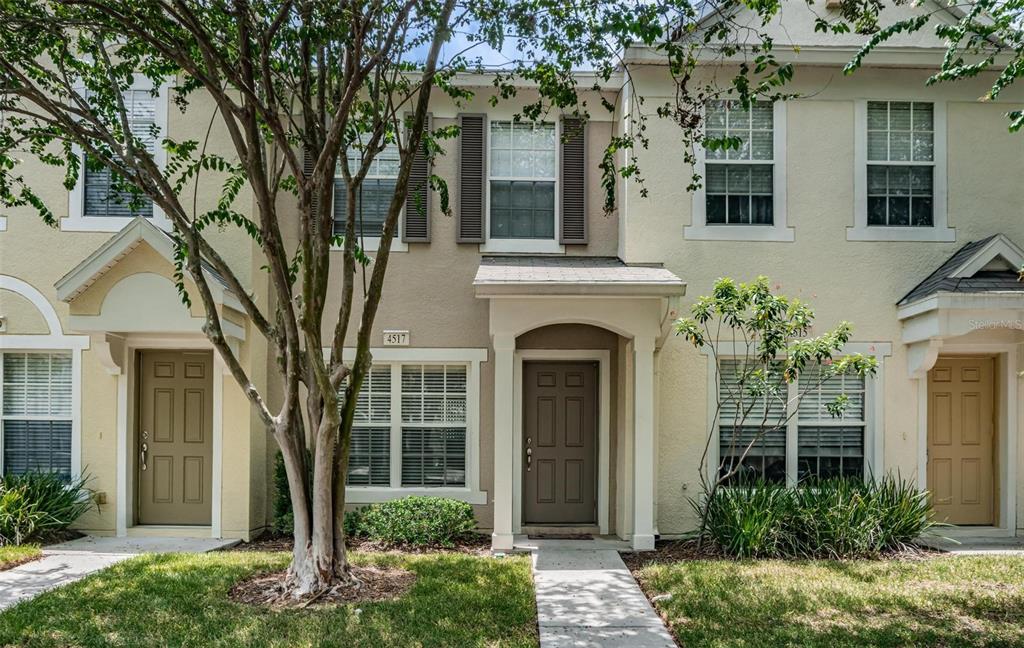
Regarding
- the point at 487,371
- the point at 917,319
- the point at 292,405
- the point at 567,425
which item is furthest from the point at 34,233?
the point at 917,319

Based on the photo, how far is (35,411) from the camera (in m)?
10.0

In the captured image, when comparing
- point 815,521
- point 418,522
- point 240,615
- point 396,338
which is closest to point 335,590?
point 240,615

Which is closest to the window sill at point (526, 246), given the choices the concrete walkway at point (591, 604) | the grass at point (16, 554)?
the concrete walkway at point (591, 604)

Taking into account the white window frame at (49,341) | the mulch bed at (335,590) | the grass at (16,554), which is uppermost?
the white window frame at (49,341)

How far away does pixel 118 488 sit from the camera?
984 centimetres

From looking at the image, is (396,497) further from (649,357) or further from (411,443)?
(649,357)

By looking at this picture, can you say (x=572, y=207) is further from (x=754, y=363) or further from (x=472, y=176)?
(x=754, y=363)

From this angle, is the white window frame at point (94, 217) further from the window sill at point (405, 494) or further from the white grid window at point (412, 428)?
the window sill at point (405, 494)

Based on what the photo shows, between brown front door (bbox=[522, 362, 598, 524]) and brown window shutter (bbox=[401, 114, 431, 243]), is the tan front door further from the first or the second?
brown window shutter (bbox=[401, 114, 431, 243])

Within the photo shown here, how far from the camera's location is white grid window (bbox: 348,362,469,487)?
34.1 ft

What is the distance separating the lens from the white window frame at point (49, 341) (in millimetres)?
9930

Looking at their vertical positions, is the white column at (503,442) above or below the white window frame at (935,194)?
below

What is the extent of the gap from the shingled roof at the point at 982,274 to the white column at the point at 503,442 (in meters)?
4.96

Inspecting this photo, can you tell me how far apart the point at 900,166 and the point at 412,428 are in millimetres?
7082
